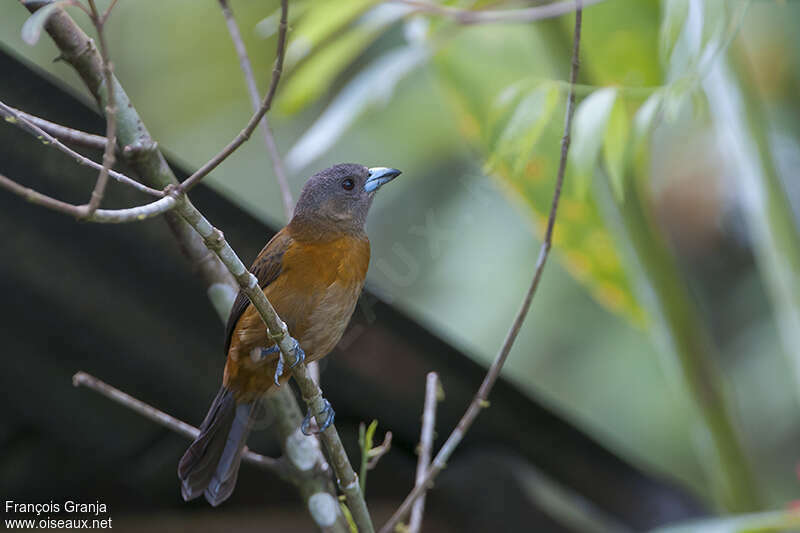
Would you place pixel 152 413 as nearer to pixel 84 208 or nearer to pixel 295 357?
pixel 295 357

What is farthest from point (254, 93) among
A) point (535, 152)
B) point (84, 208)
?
point (535, 152)

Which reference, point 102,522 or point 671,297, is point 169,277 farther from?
point 671,297

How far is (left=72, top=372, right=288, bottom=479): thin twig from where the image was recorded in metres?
1.36

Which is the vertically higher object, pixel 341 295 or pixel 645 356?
pixel 341 295

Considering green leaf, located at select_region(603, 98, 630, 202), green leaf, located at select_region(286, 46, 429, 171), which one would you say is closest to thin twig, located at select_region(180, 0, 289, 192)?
green leaf, located at select_region(603, 98, 630, 202)

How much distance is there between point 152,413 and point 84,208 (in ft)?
2.19

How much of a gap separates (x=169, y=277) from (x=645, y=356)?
12.5 ft

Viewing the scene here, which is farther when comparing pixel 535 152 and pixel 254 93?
pixel 535 152

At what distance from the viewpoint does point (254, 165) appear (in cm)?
334

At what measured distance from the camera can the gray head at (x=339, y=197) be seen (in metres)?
1.37

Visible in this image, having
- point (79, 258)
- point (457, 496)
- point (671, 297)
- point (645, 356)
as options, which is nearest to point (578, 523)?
point (457, 496)

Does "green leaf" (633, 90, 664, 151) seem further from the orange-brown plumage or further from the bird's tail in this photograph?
the bird's tail

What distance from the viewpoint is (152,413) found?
1.43 m

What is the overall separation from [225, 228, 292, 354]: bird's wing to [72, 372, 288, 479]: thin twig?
0.56 feet
